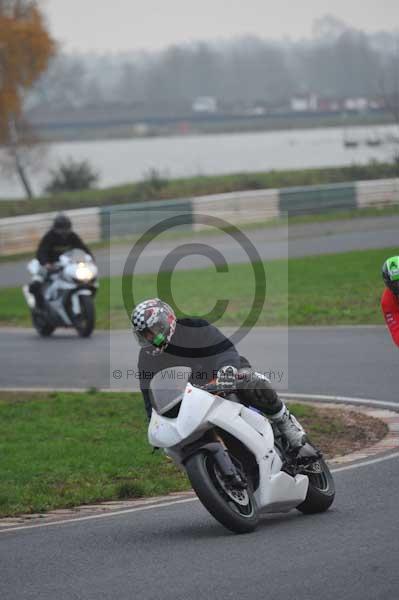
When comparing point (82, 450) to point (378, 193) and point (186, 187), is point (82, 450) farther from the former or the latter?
point (186, 187)

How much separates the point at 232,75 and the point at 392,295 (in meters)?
165

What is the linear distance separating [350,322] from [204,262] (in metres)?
12.0

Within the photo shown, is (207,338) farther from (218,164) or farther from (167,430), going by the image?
(218,164)

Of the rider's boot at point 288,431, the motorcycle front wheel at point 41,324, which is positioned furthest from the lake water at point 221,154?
the rider's boot at point 288,431

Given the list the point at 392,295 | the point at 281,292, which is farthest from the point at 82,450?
the point at 281,292

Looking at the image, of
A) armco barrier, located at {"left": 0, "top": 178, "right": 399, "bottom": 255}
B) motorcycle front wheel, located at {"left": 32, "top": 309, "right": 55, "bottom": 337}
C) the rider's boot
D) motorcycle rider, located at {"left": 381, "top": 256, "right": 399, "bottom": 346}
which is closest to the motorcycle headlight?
motorcycle front wheel, located at {"left": 32, "top": 309, "right": 55, "bottom": 337}

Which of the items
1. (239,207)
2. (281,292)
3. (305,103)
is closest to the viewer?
(281,292)

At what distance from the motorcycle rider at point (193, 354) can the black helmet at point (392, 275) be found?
2.32 m

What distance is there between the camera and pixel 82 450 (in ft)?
37.5

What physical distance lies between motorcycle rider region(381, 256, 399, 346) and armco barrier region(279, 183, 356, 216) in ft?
88.9

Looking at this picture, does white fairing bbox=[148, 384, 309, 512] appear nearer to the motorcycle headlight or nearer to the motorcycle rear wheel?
the motorcycle rear wheel

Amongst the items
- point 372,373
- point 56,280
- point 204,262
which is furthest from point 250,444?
point 204,262

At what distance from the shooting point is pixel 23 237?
3762cm

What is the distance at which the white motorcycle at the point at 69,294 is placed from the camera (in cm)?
1973
